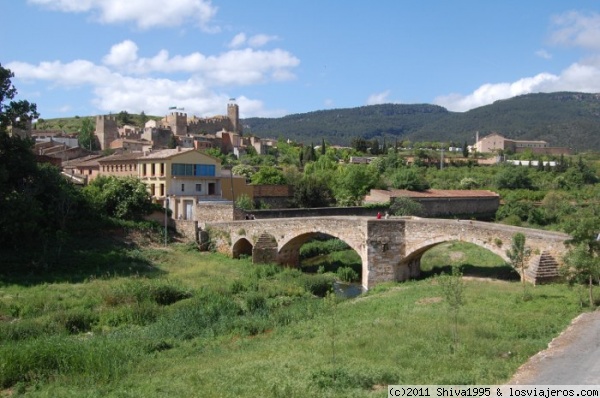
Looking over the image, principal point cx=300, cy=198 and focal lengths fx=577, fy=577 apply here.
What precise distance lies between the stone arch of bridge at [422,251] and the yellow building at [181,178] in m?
19.3

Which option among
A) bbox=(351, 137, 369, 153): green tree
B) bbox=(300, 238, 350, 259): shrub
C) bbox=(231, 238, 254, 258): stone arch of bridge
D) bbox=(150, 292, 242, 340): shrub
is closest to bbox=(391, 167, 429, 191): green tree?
bbox=(300, 238, 350, 259): shrub

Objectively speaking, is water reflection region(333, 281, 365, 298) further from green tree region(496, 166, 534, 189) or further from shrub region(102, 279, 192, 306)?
green tree region(496, 166, 534, 189)

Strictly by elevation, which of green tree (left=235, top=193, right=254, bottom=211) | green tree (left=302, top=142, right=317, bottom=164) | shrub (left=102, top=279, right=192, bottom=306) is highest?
green tree (left=302, top=142, right=317, bottom=164)

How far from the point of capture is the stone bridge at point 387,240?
75.0 ft

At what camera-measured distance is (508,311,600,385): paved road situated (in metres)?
10.8

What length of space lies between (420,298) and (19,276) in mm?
18971

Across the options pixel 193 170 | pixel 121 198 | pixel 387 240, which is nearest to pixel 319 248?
pixel 387 240

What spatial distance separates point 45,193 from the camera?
3466 cm

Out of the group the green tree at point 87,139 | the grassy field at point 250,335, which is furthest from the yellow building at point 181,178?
the green tree at point 87,139

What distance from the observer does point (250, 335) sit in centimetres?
1875

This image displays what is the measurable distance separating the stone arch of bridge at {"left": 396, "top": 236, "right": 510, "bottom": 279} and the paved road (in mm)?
9570

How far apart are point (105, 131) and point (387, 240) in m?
77.0

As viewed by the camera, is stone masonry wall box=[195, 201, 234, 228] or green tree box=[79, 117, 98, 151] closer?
stone masonry wall box=[195, 201, 234, 228]

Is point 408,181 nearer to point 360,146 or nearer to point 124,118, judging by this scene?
point 360,146
